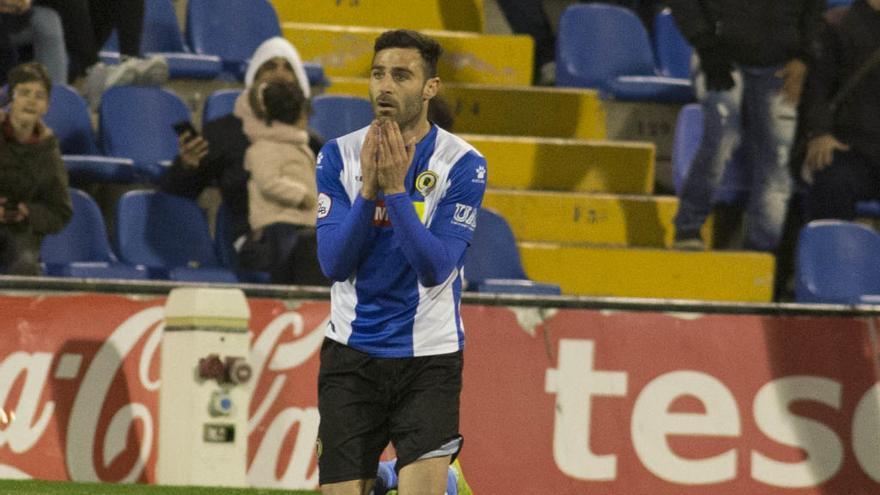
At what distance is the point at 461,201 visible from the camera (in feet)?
15.3

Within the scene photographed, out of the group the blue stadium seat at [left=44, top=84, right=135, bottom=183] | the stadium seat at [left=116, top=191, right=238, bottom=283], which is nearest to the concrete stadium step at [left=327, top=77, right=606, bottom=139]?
the blue stadium seat at [left=44, top=84, right=135, bottom=183]

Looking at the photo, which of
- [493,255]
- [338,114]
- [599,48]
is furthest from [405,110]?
[599,48]

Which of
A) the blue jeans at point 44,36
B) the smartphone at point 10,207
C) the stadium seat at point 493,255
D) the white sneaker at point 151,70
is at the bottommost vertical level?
the stadium seat at point 493,255

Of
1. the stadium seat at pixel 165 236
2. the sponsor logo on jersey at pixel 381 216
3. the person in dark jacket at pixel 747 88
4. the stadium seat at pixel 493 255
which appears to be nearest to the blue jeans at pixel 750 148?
the person in dark jacket at pixel 747 88

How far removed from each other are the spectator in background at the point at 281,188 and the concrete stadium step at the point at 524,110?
2.09 metres

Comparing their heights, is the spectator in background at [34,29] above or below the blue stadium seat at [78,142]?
above

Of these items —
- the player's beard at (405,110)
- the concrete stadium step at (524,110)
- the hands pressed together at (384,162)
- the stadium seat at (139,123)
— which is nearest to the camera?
the hands pressed together at (384,162)

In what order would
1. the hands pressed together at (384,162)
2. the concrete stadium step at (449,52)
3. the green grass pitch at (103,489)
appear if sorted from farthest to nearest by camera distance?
the concrete stadium step at (449,52) → the green grass pitch at (103,489) → the hands pressed together at (384,162)

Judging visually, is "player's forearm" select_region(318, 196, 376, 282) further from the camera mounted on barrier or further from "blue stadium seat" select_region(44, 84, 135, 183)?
"blue stadium seat" select_region(44, 84, 135, 183)

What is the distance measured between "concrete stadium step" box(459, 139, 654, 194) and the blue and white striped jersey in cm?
580

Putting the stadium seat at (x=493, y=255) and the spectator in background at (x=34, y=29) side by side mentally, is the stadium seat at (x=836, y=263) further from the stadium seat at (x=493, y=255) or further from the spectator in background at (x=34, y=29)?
the spectator in background at (x=34, y=29)

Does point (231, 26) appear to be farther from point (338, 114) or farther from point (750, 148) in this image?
point (750, 148)

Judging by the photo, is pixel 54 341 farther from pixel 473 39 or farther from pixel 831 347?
pixel 473 39

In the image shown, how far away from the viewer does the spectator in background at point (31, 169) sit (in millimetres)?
8039
